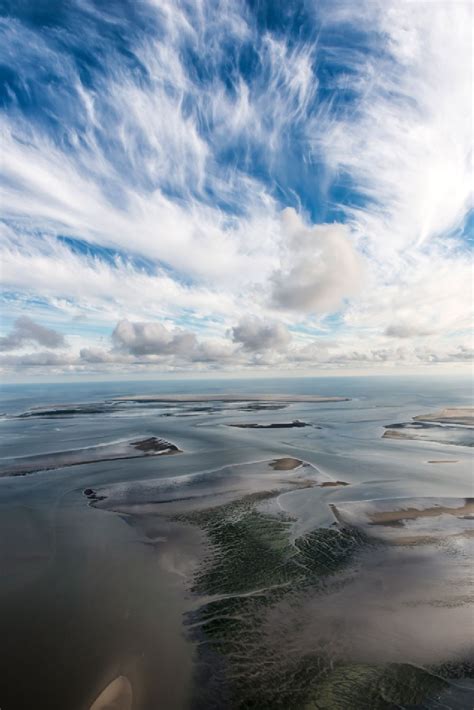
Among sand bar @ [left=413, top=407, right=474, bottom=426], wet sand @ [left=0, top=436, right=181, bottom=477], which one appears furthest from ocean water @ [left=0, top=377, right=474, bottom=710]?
sand bar @ [left=413, top=407, right=474, bottom=426]

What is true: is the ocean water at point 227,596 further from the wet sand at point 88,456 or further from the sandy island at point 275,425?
the sandy island at point 275,425

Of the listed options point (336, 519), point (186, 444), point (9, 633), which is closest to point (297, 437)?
point (186, 444)

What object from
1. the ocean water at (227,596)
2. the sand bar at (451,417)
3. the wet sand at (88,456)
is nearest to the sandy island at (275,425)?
the wet sand at (88,456)

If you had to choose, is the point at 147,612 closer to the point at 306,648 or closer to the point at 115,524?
the point at 306,648

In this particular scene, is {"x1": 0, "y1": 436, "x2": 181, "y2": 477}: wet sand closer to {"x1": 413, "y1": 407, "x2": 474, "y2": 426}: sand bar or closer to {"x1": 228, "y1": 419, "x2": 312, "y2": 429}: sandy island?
{"x1": 228, "y1": 419, "x2": 312, "y2": 429}: sandy island

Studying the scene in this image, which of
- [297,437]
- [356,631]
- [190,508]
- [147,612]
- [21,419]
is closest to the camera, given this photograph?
[356,631]

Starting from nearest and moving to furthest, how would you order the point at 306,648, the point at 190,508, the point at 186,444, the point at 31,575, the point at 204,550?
the point at 306,648 → the point at 31,575 → the point at 204,550 → the point at 190,508 → the point at 186,444

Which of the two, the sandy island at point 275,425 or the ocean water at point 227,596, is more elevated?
the sandy island at point 275,425

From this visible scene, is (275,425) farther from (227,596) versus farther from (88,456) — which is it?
(227,596)
